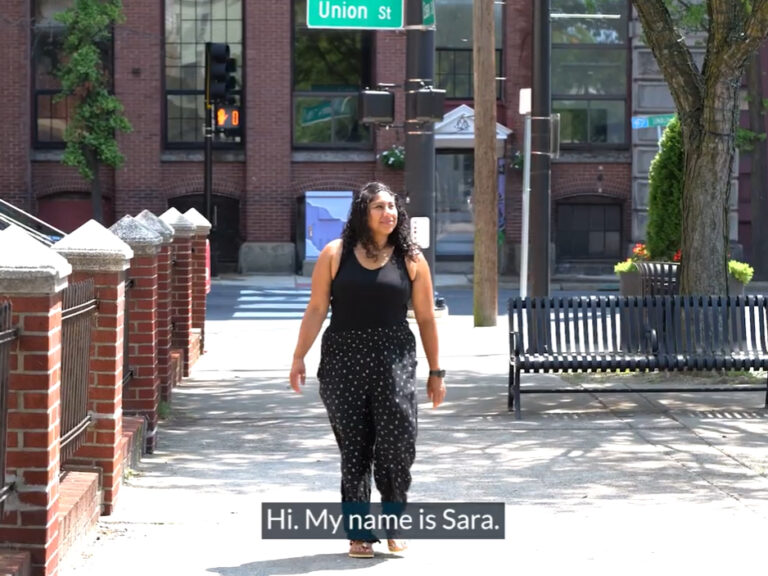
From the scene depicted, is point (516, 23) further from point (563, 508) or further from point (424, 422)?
point (563, 508)

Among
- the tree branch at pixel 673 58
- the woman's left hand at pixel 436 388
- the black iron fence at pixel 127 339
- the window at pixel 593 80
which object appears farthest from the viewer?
the window at pixel 593 80

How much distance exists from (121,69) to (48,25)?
1846 mm

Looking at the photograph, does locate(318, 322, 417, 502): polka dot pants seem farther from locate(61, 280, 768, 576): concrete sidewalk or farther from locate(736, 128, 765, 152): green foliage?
locate(736, 128, 765, 152): green foliage

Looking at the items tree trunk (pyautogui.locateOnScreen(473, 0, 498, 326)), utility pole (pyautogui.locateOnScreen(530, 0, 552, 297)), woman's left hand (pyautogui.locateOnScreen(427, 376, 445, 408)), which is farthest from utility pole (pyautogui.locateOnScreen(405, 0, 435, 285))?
woman's left hand (pyautogui.locateOnScreen(427, 376, 445, 408))

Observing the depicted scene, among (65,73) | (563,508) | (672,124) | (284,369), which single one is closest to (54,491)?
(563,508)

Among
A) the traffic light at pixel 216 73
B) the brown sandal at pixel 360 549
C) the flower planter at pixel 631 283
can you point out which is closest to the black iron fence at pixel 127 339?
the brown sandal at pixel 360 549

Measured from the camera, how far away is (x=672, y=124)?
61.8 feet

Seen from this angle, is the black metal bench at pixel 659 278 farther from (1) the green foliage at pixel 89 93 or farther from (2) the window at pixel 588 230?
(1) the green foliage at pixel 89 93

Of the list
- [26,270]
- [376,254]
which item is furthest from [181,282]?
[26,270]

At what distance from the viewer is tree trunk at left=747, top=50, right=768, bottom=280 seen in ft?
100

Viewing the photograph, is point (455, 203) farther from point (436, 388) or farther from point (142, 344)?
point (436, 388)

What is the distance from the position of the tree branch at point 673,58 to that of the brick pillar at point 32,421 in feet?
29.2

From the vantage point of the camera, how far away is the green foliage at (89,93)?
3052 centimetres

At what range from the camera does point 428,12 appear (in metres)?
19.6
